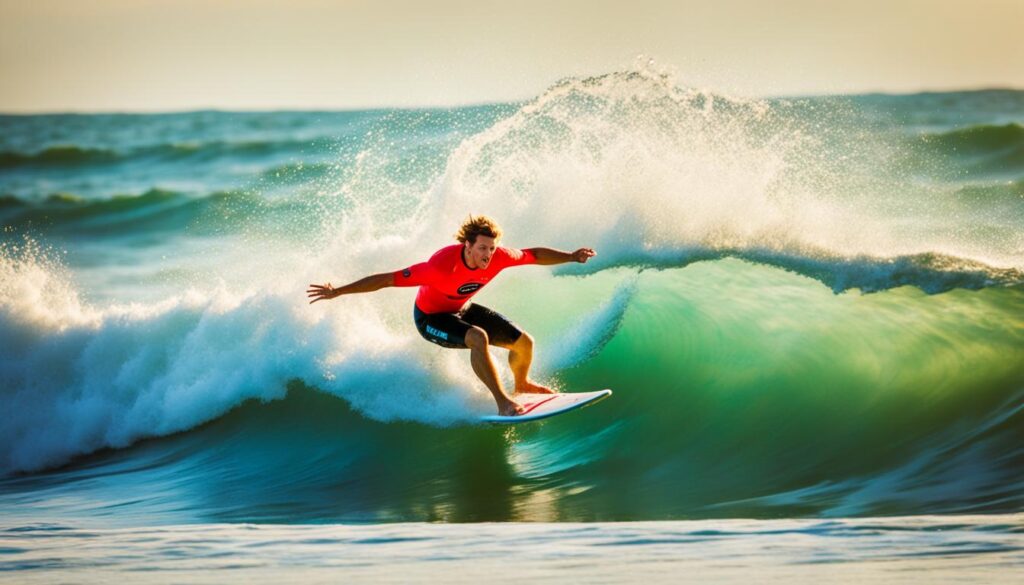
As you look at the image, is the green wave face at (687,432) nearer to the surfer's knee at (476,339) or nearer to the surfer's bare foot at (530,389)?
the surfer's bare foot at (530,389)

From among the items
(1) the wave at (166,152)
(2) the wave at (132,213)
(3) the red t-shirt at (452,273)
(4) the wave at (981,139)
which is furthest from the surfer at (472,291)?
(1) the wave at (166,152)

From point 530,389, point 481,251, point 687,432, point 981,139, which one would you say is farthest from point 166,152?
point 481,251

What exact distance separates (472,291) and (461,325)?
237 millimetres

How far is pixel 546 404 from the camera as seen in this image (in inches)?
301

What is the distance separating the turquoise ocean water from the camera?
580 cm

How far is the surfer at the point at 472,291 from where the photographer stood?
7098mm

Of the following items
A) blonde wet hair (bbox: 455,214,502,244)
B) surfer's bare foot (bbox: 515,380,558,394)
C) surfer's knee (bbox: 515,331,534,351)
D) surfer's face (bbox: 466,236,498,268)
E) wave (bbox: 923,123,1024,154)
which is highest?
wave (bbox: 923,123,1024,154)

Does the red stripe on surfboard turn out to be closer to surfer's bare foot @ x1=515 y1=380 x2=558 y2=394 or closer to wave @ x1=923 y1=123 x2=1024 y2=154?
surfer's bare foot @ x1=515 y1=380 x2=558 y2=394

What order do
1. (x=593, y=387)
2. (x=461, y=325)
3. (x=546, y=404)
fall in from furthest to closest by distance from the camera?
(x=593, y=387)
(x=546, y=404)
(x=461, y=325)

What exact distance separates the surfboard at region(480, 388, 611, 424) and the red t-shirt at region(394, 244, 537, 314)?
823 mm

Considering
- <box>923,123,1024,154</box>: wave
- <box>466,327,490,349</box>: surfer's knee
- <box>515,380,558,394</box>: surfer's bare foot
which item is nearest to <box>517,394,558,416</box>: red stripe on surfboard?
<box>515,380,558,394</box>: surfer's bare foot

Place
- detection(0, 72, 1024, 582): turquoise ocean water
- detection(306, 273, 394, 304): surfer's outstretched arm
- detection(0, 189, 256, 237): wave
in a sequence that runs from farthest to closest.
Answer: detection(0, 189, 256, 237): wave → detection(306, 273, 394, 304): surfer's outstretched arm → detection(0, 72, 1024, 582): turquoise ocean water

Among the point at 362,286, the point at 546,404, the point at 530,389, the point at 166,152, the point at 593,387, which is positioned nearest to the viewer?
the point at 362,286

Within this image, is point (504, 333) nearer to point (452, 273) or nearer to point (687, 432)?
point (452, 273)
